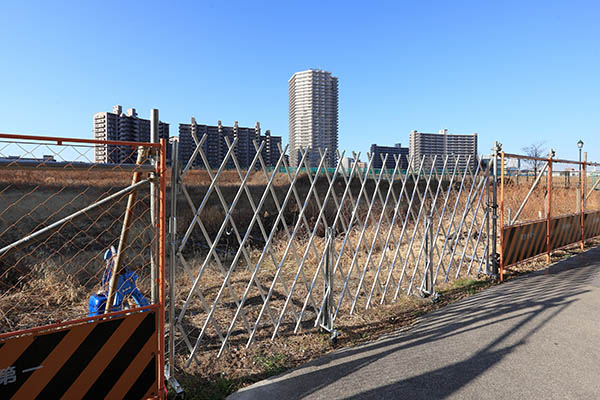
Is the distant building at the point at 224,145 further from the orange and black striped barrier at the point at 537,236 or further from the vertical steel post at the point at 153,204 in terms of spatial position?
the orange and black striped barrier at the point at 537,236

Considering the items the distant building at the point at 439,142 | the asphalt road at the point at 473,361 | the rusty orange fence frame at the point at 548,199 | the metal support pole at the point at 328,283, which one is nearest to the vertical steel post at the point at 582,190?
the rusty orange fence frame at the point at 548,199

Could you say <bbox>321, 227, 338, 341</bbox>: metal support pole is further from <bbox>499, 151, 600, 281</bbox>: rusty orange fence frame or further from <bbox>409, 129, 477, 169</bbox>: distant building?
<bbox>409, 129, 477, 169</bbox>: distant building

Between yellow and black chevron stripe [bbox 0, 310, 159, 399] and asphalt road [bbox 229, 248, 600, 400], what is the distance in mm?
700

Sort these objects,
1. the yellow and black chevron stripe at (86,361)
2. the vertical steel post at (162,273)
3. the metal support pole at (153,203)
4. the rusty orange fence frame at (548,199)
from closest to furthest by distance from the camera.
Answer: the yellow and black chevron stripe at (86,361) → the vertical steel post at (162,273) → the metal support pole at (153,203) → the rusty orange fence frame at (548,199)

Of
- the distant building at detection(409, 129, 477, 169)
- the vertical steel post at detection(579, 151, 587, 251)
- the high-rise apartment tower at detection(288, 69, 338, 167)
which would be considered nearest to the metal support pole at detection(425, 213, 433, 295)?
the vertical steel post at detection(579, 151, 587, 251)

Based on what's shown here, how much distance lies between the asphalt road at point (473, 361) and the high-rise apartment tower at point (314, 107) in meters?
43.7

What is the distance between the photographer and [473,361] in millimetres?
3039

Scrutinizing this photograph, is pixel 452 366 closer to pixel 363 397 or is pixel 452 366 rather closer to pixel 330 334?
pixel 363 397

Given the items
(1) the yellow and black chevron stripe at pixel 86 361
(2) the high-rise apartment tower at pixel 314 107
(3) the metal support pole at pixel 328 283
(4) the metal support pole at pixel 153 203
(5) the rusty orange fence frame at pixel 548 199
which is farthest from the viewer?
(2) the high-rise apartment tower at pixel 314 107

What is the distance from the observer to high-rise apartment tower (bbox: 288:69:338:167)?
50.2m

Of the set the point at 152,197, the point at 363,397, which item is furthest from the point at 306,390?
the point at 152,197

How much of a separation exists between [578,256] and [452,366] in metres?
6.10

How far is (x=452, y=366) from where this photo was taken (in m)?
2.96

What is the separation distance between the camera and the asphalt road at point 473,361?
2.62 meters
